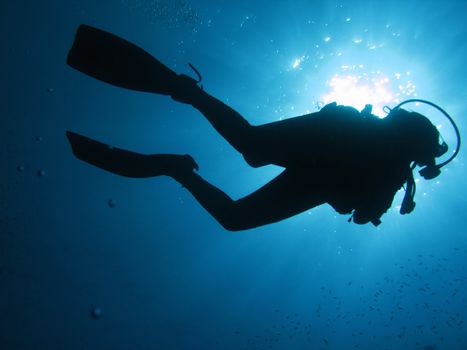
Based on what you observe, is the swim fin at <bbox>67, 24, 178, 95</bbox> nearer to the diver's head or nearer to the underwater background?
the diver's head

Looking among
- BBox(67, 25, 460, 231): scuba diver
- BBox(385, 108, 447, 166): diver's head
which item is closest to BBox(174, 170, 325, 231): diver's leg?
BBox(67, 25, 460, 231): scuba diver

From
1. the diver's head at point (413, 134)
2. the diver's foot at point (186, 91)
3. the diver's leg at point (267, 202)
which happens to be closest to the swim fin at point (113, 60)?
the diver's foot at point (186, 91)

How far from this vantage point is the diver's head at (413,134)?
2.74 meters

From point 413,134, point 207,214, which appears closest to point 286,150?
point 413,134

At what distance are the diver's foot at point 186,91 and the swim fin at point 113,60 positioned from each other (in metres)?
0.19

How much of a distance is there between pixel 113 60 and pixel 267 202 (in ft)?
5.91

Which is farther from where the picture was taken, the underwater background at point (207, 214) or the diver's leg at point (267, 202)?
the underwater background at point (207, 214)

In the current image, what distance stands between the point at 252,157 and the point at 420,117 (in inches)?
65.1

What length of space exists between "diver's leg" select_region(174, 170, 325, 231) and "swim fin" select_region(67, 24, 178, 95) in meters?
1.24

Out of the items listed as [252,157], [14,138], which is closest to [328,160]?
[252,157]

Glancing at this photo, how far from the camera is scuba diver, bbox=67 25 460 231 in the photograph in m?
2.41

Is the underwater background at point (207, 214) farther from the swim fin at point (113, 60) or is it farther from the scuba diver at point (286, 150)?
the swim fin at point (113, 60)

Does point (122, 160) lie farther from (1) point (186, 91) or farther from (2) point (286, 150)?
(2) point (286, 150)

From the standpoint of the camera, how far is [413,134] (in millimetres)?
2744
